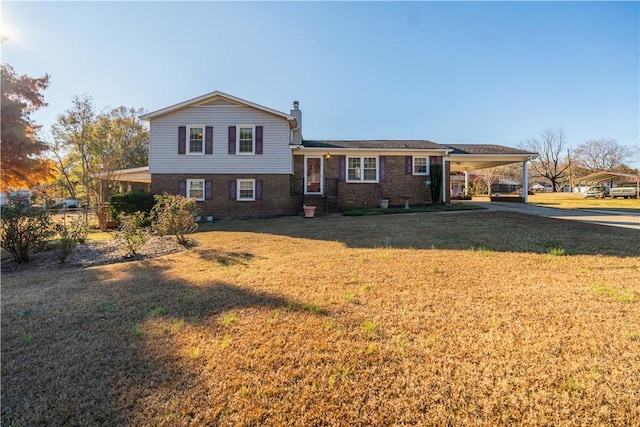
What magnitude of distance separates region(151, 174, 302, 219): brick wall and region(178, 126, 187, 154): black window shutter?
126 cm

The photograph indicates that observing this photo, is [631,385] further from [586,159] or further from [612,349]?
[586,159]

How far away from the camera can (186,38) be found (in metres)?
→ 10.3

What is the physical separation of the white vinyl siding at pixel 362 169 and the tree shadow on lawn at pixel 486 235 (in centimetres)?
539

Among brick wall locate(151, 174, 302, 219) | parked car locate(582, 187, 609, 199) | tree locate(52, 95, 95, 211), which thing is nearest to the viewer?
brick wall locate(151, 174, 302, 219)

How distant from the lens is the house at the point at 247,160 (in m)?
14.8

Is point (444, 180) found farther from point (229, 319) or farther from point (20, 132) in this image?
point (20, 132)

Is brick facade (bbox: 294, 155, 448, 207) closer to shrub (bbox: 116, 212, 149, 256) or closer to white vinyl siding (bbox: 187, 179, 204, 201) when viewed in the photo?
white vinyl siding (bbox: 187, 179, 204, 201)

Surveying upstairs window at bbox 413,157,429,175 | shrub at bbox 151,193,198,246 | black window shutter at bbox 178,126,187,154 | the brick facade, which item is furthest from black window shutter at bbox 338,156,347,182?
shrub at bbox 151,193,198,246

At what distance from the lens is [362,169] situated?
1573 cm

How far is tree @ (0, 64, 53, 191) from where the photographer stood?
1251 centimetres

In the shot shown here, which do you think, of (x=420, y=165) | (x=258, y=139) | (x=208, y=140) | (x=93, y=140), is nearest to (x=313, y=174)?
(x=258, y=139)

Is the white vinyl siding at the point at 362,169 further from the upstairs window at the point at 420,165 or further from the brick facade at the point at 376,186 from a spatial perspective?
the upstairs window at the point at 420,165

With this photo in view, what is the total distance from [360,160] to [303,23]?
7055mm

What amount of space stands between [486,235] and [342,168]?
911 cm
